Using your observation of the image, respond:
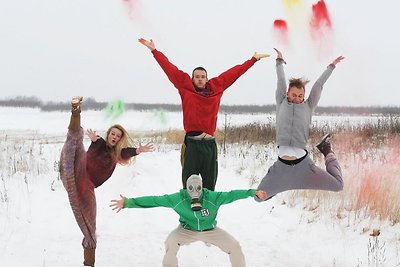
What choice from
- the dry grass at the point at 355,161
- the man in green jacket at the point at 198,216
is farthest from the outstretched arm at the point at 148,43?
the dry grass at the point at 355,161

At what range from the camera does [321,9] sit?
6258 millimetres

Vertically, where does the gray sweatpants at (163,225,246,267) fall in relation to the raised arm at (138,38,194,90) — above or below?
below

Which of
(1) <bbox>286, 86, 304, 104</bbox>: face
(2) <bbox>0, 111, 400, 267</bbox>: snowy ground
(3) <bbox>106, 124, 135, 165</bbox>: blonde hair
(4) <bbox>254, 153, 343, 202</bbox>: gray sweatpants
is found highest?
(1) <bbox>286, 86, 304, 104</bbox>: face

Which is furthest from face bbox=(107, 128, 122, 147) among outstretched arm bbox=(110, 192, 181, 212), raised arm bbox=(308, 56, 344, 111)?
raised arm bbox=(308, 56, 344, 111)

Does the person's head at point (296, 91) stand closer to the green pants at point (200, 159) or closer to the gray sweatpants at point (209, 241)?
the green pants at point (200, 159)

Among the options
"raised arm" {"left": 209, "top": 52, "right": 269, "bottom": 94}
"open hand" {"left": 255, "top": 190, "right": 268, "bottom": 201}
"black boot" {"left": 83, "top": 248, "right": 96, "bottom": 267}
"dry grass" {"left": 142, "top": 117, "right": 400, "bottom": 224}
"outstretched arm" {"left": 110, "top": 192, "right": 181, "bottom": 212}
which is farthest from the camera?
"dry grass" {"left": 142, "top": 117, "right": 400, "bottom": 224}

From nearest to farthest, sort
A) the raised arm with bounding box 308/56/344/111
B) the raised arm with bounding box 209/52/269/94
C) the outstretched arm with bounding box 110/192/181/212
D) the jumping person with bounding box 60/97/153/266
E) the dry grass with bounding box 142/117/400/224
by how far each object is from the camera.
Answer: the outstretched arm with bounding box 110/192/181/212 < the jumping person with bounding box 60/97/153/266 < the raised arm with bounding box 308/56/344/111 < the raised arm with bounding box 209/52/269/94 < the dry grass with bounding box 142/117/400/224

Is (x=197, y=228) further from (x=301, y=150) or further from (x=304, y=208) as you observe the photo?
(x=304, y=208)

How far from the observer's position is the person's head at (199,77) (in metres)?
6.00

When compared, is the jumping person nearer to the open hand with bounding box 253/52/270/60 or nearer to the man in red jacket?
the man in red jacket

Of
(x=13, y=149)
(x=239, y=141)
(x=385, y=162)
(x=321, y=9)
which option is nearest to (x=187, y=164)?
(x=321, y=9)

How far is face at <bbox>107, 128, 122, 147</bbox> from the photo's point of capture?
Answer: 532 centimetres

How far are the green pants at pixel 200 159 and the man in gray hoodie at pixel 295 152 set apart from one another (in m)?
0.98

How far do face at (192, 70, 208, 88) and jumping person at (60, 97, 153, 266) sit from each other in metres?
1.18
